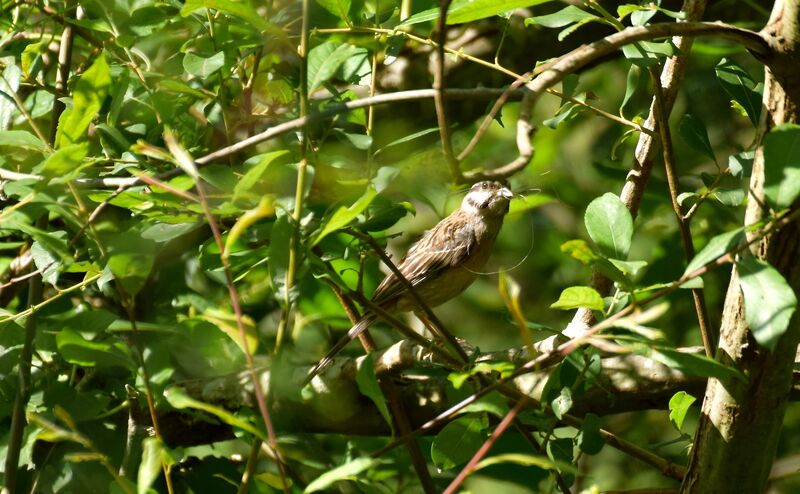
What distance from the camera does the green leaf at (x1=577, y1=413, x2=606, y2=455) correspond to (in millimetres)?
2037

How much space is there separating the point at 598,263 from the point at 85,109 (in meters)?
0.97

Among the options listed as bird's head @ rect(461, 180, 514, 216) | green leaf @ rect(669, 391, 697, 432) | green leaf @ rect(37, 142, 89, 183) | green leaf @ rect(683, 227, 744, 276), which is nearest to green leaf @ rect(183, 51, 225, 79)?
green leaf @ rect(37, 142, 89, 183)

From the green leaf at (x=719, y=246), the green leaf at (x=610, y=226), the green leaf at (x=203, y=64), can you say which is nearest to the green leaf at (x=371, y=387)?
the green leaf at (x=610, y=226)

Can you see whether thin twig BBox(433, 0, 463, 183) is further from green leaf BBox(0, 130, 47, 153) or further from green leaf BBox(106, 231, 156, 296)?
green leaf BBox(0, 130, 47, 153)

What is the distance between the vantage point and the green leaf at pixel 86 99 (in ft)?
5.77

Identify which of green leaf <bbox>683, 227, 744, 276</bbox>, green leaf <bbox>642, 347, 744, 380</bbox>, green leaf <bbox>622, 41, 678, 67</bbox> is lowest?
green leaf <bbox>642, 347, 744, 380</bbox>

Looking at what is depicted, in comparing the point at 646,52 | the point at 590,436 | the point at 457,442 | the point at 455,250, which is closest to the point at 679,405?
the point at 590,436

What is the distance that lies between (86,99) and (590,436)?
3.99 ft

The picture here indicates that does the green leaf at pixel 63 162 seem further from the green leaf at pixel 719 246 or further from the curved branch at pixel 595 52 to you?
the green leaf at pixel 719 246

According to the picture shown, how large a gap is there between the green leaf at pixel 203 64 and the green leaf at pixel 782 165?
1144mm

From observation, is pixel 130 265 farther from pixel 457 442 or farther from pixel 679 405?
pixel 679 405

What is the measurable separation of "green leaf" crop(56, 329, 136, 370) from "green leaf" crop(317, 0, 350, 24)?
864 mm

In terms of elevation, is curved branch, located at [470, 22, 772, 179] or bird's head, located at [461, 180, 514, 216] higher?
curved branch, located at [470, 22, 772, 179]

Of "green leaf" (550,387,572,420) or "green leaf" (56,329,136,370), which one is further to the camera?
"green leaf" (550,387,572,420)
